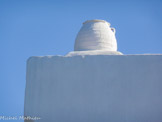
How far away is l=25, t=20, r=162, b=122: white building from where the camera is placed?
5.66 meters

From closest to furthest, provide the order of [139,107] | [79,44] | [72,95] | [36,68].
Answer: [139,107]
[72,95]
[36,68]
[79,44]

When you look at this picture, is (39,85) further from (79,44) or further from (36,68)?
(79,44)

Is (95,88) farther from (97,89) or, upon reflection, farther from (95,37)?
(95,37)

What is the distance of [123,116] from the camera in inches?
222

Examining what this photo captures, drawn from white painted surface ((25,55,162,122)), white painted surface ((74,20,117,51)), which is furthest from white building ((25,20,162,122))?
white painted surface ((74,20,117,51))

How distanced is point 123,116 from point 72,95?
5.64ft

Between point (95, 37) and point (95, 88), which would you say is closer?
point (95, 88)

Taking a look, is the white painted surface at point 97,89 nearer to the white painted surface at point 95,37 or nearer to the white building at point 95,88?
the white building at point 95,88

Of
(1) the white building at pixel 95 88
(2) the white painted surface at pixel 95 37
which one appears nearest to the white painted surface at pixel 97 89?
(1) the white building at pixel 95 88

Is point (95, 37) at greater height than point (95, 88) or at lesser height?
greater

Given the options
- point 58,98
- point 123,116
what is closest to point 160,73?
point 123,116

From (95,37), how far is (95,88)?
299cm

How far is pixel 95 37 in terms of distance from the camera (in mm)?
8234

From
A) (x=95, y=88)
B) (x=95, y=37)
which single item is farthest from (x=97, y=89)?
(x=95, y=37)
